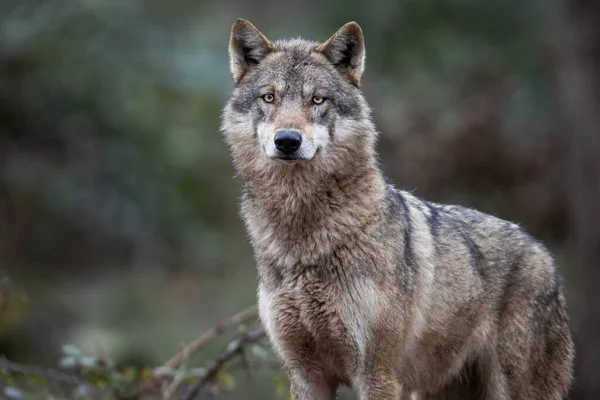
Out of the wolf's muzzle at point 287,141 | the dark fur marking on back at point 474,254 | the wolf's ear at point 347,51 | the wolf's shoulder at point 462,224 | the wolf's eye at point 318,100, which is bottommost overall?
the dark fur marking on back at point 474,254

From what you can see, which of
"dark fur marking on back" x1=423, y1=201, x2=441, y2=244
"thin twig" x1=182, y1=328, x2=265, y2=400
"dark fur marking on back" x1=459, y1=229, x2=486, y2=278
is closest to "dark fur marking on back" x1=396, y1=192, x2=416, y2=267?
"dark fur marking on back" x1=423, y1=201, x2=441, y2=244

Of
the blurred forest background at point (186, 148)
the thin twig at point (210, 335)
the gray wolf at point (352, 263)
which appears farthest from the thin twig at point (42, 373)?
the blurred forest background at point (186, 148)

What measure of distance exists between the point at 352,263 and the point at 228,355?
1.91 metres

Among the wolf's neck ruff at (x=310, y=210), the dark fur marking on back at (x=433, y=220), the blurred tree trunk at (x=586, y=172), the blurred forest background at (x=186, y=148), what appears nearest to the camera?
the wolf's neck ruff at (x=310, y=210)

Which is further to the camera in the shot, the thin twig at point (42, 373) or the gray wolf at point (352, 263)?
the thin twig at point (42, 373)

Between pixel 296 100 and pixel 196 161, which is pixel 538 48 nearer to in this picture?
pixel 196 161

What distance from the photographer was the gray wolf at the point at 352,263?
5914 millimetres

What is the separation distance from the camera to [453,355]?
6.61 m

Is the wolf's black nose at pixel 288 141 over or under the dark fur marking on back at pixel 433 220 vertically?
over

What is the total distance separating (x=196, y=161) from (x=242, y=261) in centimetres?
402

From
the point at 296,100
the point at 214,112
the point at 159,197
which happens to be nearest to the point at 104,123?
the point at 159,197

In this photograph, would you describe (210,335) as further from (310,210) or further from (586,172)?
(586,172)

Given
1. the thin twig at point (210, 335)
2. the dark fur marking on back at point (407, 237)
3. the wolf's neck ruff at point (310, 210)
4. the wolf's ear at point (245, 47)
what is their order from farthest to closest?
the thin twig at point (210, 335), the wolf's ear at point (245, 47), the dark fur marking on back at point (407, 237), the wolf's neck ruff at point (310, 210)

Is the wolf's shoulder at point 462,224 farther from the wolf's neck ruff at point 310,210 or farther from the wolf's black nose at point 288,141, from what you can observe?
the wolf's black nose at point 288,141
